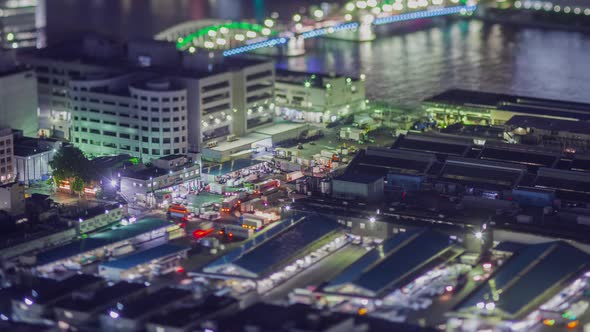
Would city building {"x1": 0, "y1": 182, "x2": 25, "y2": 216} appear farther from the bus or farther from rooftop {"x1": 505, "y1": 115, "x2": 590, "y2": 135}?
rooftop {"x1": 505, "y1": 115, "x2": 590, "y2": 135}

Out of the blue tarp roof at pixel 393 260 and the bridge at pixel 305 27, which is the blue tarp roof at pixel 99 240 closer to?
the blue tarp roof at pixel 393 260

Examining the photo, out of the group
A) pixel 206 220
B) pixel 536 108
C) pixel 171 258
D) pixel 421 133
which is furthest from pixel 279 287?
pixel 536 108

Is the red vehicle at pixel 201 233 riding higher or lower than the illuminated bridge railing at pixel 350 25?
lower

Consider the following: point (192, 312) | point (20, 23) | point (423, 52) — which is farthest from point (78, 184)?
point (423, 52)

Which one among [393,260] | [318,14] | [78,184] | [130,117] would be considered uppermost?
[318,14]

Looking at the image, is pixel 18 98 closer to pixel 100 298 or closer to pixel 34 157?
pixel 34 157

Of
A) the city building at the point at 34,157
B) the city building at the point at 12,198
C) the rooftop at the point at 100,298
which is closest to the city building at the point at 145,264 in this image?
the rooftop at the point at 100,298

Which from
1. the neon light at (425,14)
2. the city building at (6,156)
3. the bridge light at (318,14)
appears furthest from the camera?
the neon light at (425,14)

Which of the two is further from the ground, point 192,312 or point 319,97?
point 319,97
